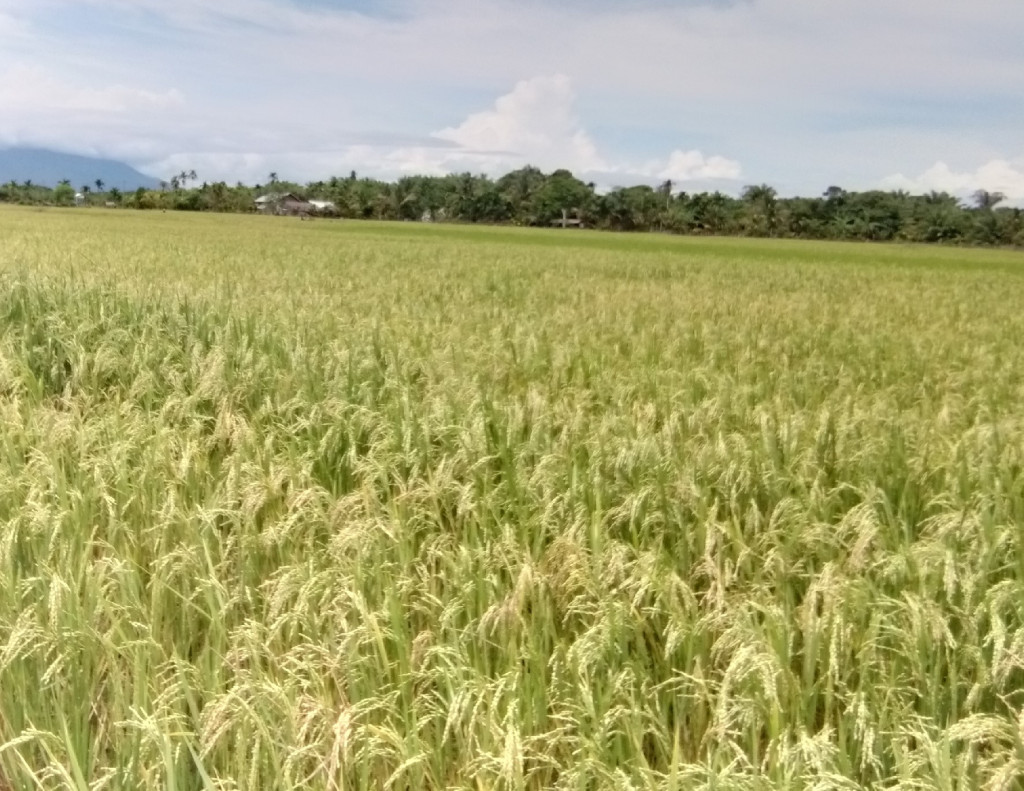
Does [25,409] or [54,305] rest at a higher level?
[54,305]

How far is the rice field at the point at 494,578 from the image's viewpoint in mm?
1884

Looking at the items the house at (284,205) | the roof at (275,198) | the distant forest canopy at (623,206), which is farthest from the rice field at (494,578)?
the roof at (275,198)

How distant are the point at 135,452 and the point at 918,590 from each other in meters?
3.22

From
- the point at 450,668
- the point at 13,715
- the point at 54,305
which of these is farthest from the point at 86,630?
the point at 54,305

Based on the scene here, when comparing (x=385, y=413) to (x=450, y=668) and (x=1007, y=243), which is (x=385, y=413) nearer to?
(x=450, y=668)

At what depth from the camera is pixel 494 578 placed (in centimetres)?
244

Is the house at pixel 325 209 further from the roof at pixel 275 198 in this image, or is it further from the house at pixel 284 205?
the roof at pixel 275 198

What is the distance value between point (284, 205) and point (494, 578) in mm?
120419

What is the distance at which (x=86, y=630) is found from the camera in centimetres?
225

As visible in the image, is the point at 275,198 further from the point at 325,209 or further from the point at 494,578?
the point at 494,578

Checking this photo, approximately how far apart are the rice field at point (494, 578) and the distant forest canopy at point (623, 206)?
94163 mm

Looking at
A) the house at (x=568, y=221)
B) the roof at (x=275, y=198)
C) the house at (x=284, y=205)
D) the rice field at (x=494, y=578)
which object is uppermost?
the roof at (x=275, y=198)

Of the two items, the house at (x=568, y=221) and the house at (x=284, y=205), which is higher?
the house at (x=284, y=205)

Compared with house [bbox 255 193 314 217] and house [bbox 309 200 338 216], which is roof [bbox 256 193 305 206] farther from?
house [bbox 309 200 338 216]
